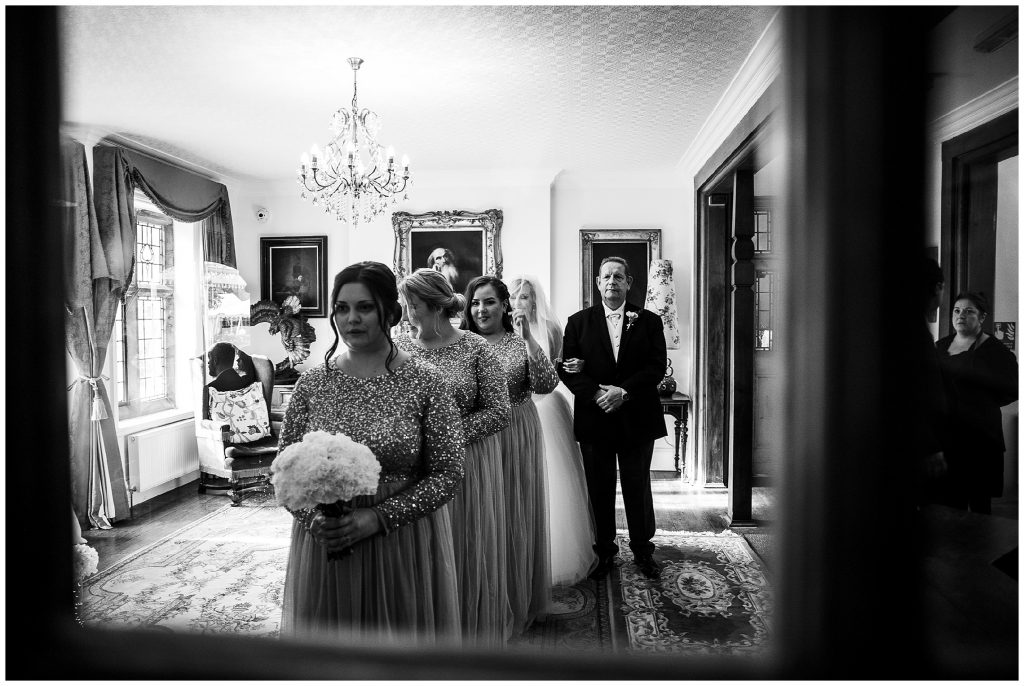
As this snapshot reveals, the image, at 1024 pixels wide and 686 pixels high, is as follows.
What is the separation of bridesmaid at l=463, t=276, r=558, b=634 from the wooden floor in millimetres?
1499

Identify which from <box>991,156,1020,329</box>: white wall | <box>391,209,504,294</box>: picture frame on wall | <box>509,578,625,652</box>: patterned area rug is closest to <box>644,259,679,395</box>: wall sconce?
<box>391,209,504,294</box>: picture frame on wall

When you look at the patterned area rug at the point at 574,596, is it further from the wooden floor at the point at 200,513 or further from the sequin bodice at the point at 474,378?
the sequin bodice at the point at 474,378

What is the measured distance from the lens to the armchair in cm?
Answer: 477

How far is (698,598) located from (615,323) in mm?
1572

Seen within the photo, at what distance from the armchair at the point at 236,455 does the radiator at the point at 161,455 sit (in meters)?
0.11

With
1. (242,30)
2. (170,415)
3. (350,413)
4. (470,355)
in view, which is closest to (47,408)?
(350,413)

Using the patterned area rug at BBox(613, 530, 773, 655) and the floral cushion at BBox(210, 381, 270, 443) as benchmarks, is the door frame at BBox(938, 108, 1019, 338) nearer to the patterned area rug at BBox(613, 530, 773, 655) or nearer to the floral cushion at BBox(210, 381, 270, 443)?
the patterned area rug at BBox(613, 530, 773, 655)

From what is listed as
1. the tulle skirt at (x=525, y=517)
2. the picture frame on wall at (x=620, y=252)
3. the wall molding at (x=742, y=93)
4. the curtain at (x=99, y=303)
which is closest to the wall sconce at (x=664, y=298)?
the picture frame on wall at (x=620, y=252)

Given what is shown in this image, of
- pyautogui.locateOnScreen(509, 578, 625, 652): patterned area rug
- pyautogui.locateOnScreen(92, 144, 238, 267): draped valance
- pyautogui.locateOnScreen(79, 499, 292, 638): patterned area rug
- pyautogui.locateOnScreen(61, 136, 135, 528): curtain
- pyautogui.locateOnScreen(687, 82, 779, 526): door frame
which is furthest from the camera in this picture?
pyautogui.locateOnScreen(92, 144, 238, 267): draped valance

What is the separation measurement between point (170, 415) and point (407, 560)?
439 cm

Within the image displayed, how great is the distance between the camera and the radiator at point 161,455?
457cm

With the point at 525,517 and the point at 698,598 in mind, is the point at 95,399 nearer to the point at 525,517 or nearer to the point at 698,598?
the point at 525,517

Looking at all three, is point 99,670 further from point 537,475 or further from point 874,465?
point 537,475

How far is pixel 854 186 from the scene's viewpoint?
18.0 inches
